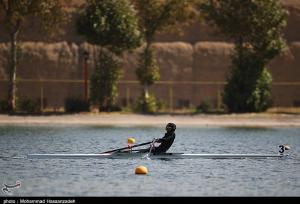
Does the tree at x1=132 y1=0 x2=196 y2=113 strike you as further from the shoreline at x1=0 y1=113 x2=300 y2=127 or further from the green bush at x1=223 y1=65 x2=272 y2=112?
the green bush at x1=223 y1=65 x2=272 y2=112

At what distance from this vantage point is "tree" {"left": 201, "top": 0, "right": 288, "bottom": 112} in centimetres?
7325

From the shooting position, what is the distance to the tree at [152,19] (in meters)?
74.9

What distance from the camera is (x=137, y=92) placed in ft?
275

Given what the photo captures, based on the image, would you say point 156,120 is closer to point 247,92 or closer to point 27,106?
point 247,92

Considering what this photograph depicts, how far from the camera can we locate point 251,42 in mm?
74312

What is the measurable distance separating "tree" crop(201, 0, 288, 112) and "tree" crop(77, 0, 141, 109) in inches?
228

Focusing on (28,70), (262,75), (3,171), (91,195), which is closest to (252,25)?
(262,75)

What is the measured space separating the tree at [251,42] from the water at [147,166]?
7.20 m

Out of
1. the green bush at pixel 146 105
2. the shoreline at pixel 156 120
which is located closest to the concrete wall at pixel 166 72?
the green bush at pixel 146 105

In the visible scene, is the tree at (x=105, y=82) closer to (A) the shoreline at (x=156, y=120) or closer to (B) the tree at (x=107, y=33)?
(B) the tree at (x=107, y=33)

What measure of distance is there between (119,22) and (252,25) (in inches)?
368

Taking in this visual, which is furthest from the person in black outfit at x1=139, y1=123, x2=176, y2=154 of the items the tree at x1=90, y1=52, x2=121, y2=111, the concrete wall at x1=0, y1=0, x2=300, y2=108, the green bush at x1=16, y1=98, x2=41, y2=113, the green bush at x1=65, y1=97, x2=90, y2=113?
the concrete wall at x1=0, y1=0, x2=300, y2=108

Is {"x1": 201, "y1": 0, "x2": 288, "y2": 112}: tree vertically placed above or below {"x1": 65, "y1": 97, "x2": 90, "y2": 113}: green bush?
above

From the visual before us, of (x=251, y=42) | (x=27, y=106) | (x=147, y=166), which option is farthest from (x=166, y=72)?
(x=147, y=166)
